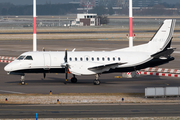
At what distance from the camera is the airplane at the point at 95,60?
1262 inches

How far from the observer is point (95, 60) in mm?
33188

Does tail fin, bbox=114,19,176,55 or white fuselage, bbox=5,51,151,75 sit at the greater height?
tail fin, bbox=114,19,176,55

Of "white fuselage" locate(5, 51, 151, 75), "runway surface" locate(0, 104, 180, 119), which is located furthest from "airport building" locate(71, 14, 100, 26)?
"runway surface" locate(0, 104, 180, 119)

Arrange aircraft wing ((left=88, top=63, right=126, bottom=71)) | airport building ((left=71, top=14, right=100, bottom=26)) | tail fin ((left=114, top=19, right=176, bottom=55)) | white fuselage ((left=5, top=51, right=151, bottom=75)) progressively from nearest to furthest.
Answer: aircraft wing ((left=88, top=63, right=126, bottom=71))
white fuselage ((left=5, top=51, right=151, bottom=75))
tail fin ((left=114, top=19, right=176, bottom=55))
airport building ((left=71, top=14, right=100, bottom=26))

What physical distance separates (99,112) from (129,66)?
13.2 meters

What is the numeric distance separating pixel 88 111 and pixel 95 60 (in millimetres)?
12042

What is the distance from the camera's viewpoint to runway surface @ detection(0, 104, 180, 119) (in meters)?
20.3

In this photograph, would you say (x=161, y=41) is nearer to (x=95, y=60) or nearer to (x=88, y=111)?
(x=95, y=60)

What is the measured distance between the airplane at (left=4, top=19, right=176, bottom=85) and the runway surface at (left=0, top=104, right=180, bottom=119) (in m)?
8.96

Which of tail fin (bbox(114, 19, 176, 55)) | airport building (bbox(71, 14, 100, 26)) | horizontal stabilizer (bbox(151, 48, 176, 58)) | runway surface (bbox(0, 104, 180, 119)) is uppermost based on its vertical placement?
airport building (bbox(71, 14, 100, 26))

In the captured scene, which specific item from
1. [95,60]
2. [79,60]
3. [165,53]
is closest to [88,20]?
[165,53]

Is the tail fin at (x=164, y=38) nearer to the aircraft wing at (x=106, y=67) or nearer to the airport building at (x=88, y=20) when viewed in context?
the aircraft wing at (x=106, y=67)

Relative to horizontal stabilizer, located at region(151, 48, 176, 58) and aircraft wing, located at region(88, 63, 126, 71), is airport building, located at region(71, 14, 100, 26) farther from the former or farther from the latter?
aircraft wing, located at region(88, 63, 126, 71)

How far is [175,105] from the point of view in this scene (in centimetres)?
2338
